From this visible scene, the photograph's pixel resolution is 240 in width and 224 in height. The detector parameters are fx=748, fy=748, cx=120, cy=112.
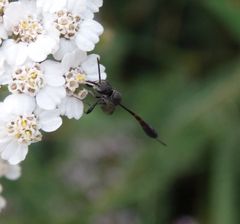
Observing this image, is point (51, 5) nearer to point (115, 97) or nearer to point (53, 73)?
point (53, 73)

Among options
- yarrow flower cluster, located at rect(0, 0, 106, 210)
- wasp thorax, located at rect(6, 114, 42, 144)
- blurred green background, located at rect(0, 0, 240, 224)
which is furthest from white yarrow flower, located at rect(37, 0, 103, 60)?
blurred green background, located at rect(0, 0, 240, 224)

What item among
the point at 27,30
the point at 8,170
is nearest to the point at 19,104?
the point at 27,30

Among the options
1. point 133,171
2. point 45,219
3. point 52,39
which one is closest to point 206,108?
point 133,171

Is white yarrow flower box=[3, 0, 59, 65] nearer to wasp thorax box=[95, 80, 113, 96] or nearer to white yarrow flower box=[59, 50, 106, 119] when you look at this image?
white yarrow flower box=[59, 50, 106, 119]

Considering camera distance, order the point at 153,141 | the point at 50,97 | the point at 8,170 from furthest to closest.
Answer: the point at 153,141
the point at 8,170
the point at 50,97

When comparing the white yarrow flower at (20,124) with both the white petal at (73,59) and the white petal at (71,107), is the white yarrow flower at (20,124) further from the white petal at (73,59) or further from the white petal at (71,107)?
the white petal at (73,59)

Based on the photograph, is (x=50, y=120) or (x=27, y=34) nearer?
(x=50, y=120)

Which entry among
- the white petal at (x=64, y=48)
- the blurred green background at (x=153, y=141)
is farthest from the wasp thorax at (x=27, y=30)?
the blurred green background at (x=153, y=141)
